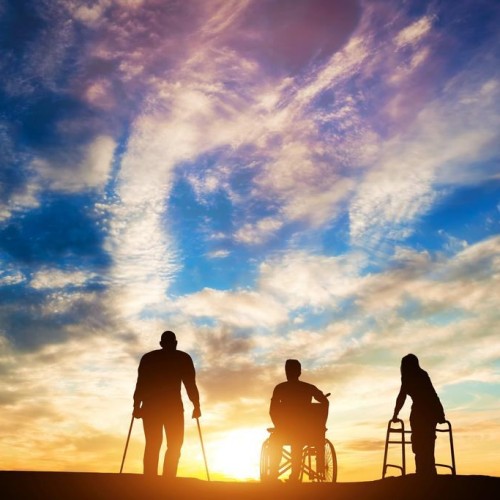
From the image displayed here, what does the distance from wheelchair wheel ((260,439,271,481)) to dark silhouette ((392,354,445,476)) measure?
2920mm

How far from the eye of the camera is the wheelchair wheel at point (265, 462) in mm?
13539

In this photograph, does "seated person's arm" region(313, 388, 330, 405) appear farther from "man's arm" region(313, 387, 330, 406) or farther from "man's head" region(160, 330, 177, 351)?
"man's head" region(160, 330, 177, 351)

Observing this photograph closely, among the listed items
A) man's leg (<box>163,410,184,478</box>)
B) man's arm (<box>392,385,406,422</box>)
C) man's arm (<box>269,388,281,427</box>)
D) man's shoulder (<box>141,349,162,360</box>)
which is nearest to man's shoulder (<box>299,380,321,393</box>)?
man's arm (<box>269,388,281,427</box>)

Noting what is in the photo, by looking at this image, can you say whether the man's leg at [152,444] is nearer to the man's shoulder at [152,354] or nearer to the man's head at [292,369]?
the man's shoulder at [152,354]

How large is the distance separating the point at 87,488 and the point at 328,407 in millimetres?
5727

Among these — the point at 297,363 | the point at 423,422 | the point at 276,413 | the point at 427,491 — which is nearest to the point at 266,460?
the point at 276,413

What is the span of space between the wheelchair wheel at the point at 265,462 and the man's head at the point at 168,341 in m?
3.78

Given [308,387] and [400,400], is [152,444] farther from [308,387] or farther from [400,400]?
[400,400]

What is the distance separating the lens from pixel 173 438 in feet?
35.4

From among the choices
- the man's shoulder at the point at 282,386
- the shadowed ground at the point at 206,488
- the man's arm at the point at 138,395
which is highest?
the man's shoulder at the point at 282,386

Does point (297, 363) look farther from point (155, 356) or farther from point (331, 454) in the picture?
point (155, 356)

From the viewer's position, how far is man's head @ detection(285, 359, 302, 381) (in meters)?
13.3

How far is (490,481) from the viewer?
10.4m

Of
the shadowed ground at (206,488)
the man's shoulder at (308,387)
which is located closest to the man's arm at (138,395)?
the shadowed ground at (206,488)
